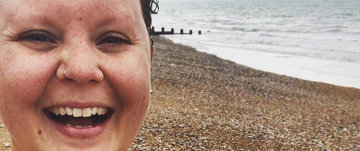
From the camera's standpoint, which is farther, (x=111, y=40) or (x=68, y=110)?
(x=111, y=40)

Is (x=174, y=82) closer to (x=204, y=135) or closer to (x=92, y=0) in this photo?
(x=204, y=135)

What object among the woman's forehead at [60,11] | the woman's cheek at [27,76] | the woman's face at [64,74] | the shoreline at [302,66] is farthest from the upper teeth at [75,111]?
the shoreline at [302,66]

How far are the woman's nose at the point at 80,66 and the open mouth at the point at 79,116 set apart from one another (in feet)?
0.54

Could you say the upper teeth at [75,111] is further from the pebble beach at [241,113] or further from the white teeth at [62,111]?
the pebble beach at [241,113]

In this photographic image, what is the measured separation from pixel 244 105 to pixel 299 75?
26.4ft

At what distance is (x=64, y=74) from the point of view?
5.30 feet

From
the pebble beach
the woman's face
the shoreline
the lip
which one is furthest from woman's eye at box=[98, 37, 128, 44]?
the shoreline

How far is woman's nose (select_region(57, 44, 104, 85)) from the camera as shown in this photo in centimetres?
162

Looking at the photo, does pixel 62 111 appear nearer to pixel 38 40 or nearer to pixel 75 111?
pixel 75 111

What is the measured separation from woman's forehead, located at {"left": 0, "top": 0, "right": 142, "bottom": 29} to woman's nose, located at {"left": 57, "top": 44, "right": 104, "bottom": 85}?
159 millimetres

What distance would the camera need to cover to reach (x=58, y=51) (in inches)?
66.4

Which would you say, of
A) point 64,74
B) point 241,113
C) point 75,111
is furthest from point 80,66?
point 241,113

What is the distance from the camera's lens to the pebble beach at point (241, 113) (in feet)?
22.3

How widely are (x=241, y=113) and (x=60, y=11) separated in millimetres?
8319
